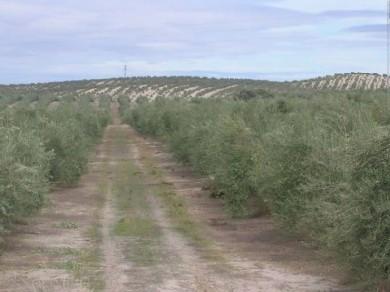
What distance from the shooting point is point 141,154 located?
56281 millimetres

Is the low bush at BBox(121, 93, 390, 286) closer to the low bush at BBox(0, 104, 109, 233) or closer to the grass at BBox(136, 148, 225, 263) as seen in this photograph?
the grass at BBox(136, 148, 225, 263)

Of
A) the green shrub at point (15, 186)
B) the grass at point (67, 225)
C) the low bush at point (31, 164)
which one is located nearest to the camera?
the green shrub at point (15, 186)

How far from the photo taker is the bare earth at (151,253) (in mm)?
13141

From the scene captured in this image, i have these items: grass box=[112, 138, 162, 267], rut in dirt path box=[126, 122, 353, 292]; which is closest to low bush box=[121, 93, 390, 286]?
rut in dirt path box=[126, 122, 353, 292]

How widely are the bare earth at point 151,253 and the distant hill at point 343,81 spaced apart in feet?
245

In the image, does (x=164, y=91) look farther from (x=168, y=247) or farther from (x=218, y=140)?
(x=168, y=247)

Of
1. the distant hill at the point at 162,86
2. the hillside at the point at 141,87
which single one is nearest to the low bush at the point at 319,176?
the distant hill at the point at 162,86

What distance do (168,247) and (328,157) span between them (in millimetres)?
4206

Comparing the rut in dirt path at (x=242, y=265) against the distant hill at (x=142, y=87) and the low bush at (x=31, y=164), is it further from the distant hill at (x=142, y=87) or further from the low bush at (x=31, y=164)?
the distant hill at (x=142, y=87)

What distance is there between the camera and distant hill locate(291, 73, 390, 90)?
100500mm

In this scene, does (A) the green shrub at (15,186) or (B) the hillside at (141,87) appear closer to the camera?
(A) the green shrub at (15,186)

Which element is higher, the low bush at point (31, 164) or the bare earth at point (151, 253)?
the low bush at point (31, 164)

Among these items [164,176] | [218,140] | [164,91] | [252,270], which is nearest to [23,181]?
[252,270]

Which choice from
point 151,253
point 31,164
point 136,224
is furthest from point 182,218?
point 151,253
